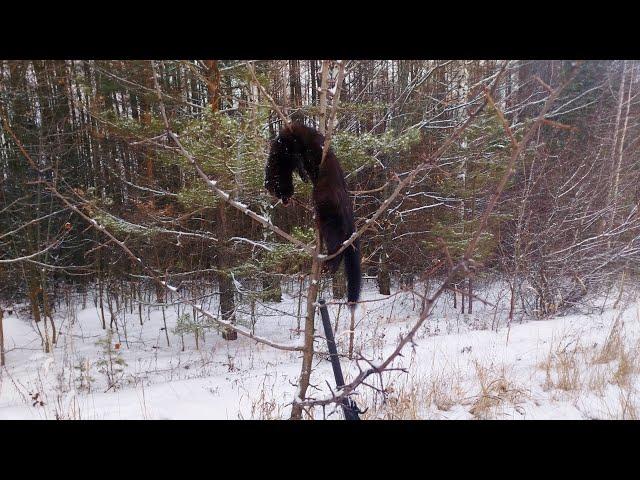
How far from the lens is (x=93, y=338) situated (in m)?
5.34

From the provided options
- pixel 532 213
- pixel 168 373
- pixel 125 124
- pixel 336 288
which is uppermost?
pixel 125 124

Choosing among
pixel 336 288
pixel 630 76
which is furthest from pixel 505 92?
pixel 336 288

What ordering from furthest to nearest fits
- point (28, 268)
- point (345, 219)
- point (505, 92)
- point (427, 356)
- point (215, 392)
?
point (28, 268)
point (505, 92)
point (427, 356)
point (215, 392)
point (345, 219)

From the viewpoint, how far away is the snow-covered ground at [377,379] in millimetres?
1831

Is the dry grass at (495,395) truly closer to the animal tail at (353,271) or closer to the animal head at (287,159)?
the animal tail at (353,271)

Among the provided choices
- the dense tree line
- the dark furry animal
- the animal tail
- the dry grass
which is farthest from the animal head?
the dense tree line

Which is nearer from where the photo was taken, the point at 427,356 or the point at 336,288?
the point at 427,356

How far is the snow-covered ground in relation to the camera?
1831 millimetres

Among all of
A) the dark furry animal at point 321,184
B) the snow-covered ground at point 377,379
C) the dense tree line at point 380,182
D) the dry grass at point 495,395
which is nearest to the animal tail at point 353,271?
the dark furry animal at point 321,184

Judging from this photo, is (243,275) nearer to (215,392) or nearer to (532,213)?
(215,392)

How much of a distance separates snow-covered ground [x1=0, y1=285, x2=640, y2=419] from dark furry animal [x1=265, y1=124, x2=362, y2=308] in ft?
0.92

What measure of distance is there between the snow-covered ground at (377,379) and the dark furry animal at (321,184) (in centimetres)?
28

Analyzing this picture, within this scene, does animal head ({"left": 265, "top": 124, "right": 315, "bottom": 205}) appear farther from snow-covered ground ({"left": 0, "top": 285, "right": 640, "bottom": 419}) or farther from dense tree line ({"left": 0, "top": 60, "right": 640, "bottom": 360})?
dense tree line ({"left": 0, "top": 60, "right": 640, "bottom": 360})

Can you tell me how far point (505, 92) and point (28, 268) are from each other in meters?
6.13
